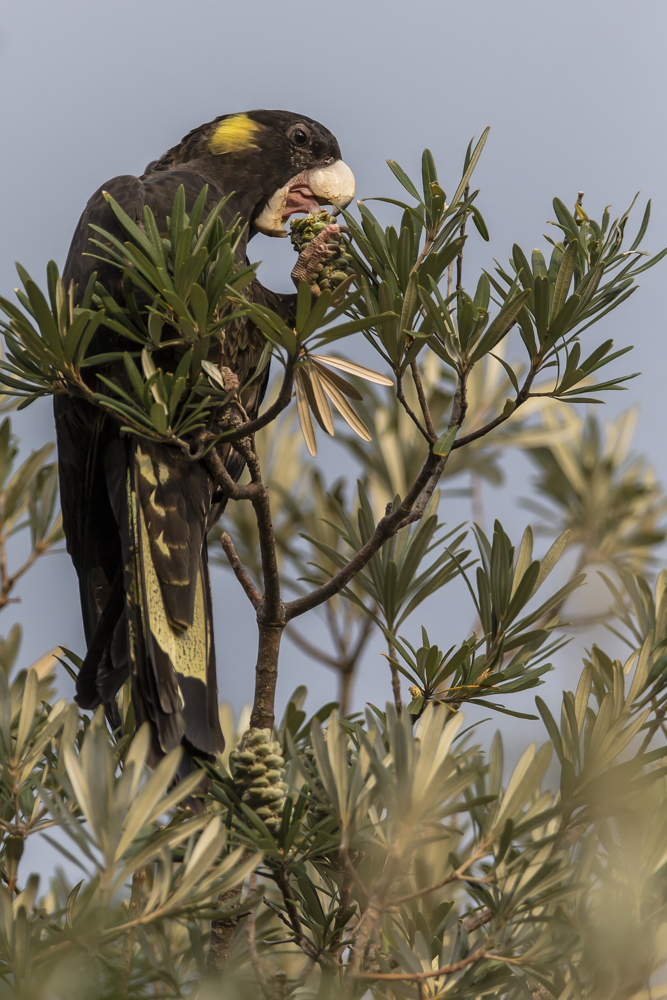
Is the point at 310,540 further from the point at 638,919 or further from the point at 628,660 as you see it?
the point at 638,919

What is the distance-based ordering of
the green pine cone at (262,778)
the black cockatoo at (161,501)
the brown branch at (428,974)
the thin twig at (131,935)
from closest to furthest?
the thin twig at (131,935) → the brown branch at (428,974) → the green pine cone at (262,778) → the black cockatoo at (161,501)

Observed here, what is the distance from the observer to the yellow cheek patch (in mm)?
2057

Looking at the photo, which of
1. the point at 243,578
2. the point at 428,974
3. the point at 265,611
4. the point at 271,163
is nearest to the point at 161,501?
the point at 243,578

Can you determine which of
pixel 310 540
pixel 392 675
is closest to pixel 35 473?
pixel 310 540

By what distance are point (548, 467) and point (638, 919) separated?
1486mm

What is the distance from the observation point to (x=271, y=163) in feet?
6.86

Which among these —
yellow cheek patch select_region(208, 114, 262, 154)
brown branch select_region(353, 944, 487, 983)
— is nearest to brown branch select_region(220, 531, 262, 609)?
brown branch select_region(353, 944, 487, 983)

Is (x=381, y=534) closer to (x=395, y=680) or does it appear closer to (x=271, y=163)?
(x=395, y=680)

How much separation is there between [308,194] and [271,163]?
0.35 ft

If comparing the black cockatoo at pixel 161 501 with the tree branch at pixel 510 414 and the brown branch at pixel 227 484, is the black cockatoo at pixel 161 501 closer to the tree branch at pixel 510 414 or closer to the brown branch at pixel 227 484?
the brown branch at pixel 227 484

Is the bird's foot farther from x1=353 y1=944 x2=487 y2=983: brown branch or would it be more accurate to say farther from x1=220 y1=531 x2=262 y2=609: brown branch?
x1=353 y1=944 x2=487 y2=983: brown branch

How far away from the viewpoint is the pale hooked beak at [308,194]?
2.06 metres

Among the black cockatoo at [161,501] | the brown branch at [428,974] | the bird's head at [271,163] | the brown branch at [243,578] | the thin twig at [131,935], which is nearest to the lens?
the thin twig at [131,935]

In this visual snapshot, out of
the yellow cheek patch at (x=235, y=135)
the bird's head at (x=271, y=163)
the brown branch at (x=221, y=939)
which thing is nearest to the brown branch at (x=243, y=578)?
the brown branch at (x=221, y=939)
